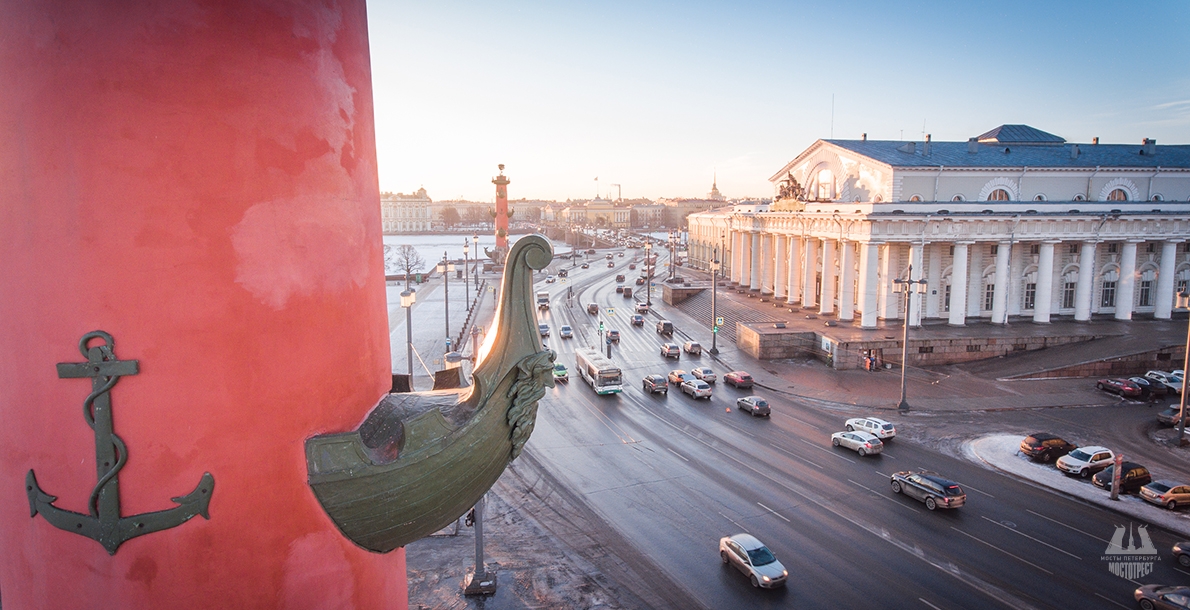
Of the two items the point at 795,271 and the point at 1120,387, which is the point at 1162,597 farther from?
the point at 795,271

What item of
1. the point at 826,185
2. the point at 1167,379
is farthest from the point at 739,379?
the point at 826,185

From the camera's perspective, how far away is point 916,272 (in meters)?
45.8

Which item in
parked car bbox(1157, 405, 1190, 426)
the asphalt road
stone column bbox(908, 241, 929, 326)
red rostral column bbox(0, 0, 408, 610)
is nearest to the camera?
red rostral column bbox(0, 0, 408, 610)

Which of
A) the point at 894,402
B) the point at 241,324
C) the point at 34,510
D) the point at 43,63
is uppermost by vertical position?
the point at 43,63

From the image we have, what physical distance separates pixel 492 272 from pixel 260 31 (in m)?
96.1

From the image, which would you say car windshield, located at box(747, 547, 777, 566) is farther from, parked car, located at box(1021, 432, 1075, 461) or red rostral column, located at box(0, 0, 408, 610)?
red rostral column, located at box(0, 0, 408, 610)

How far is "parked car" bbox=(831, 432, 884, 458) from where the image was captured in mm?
25694

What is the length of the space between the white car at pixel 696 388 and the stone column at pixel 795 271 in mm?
24270

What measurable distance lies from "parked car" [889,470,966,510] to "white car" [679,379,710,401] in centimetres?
1275

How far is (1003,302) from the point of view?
46.2 m

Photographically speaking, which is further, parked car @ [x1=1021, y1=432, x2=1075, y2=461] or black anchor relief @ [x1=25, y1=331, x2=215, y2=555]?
parked car @ [x1=1021, y1=432, x2=1075, y2=461]

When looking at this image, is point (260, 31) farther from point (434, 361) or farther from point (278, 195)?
point (434, 361)

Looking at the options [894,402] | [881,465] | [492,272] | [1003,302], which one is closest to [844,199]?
[1003,302]

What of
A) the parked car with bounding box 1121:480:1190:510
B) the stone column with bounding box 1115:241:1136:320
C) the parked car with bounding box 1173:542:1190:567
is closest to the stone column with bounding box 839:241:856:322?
the stone column with bounding box 1115:241:1136:320
